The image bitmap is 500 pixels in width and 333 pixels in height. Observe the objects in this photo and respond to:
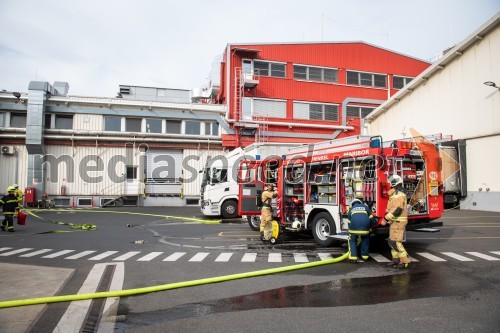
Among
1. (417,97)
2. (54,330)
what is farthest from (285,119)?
(54,330)

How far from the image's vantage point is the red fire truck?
8.83m

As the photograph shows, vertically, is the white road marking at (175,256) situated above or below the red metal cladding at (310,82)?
below

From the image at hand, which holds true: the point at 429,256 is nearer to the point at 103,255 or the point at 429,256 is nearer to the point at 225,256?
the point at 225,256

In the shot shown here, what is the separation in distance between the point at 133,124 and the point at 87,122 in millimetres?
3083

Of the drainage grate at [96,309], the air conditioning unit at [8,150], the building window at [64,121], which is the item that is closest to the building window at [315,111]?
the building window at [64,121]

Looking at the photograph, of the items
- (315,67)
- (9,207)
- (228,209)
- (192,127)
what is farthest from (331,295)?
(315,67)

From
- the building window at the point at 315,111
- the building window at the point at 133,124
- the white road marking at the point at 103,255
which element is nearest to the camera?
the white road marking at the point at 103,255

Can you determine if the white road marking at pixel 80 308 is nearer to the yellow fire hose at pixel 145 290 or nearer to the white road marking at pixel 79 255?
the yellow fire hose at pixel 145 290

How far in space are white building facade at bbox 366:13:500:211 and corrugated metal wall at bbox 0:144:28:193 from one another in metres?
26.4

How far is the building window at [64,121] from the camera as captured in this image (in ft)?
87.2

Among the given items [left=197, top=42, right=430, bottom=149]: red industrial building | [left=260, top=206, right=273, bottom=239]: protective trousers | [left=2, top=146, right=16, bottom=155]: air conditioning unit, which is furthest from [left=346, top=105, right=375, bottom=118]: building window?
[left=2, top=146, right=16, bottom=155]: air conditioning unit

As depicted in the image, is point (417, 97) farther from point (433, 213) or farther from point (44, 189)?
point (44, 189)

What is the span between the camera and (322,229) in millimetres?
10219

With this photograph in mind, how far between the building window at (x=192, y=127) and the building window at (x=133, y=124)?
3.46m
